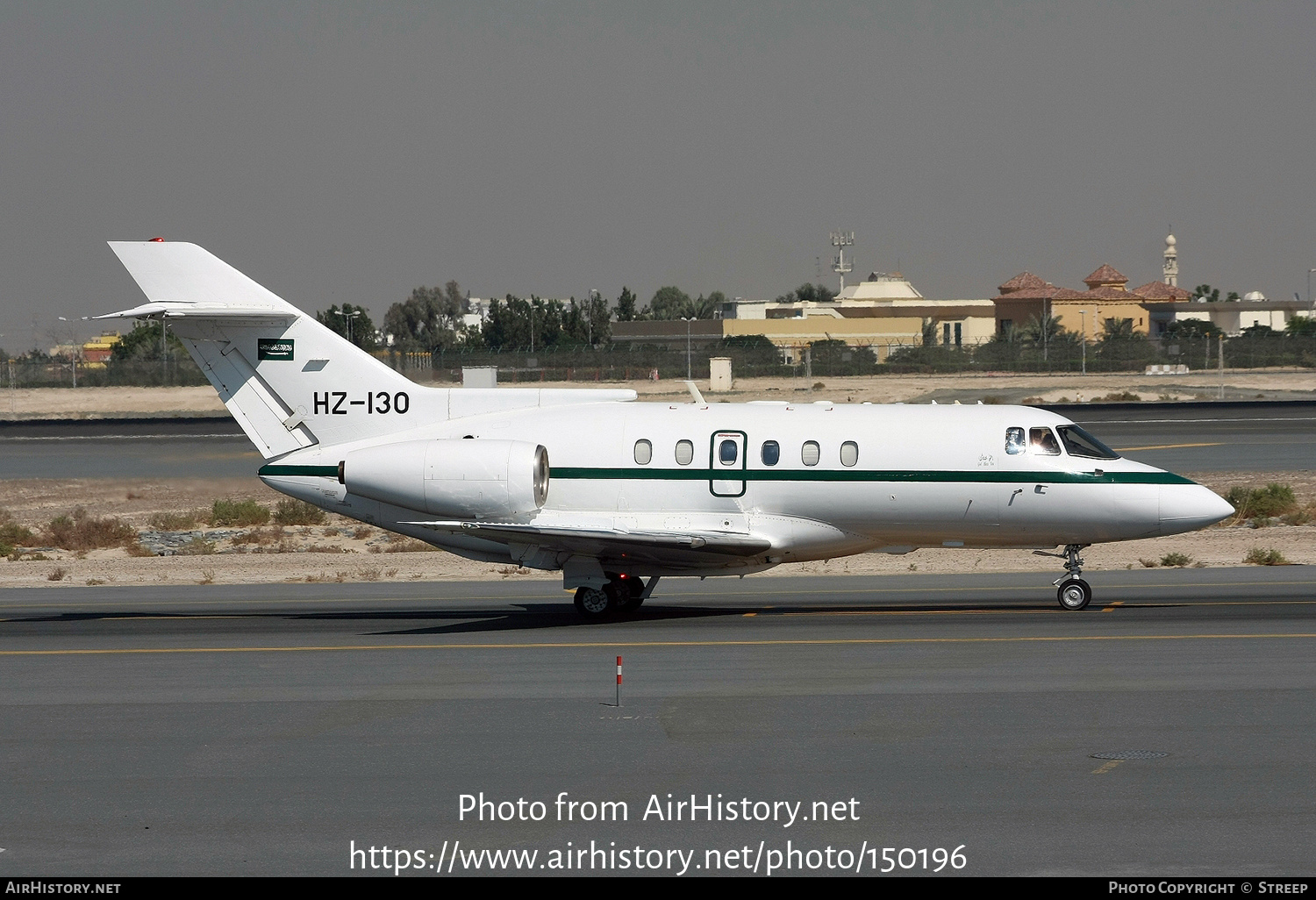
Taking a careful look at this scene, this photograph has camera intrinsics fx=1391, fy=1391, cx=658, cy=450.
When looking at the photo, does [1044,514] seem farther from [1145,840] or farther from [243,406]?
[243,406]

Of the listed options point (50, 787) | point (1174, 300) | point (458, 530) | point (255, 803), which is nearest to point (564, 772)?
point (255, 803)

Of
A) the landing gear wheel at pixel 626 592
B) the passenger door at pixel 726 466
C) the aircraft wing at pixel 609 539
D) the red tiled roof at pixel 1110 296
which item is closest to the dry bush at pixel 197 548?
the aircraft wing at pixel 609 539

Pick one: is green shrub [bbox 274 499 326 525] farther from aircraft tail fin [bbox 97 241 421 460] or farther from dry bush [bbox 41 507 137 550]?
aircraft tail fin [bbox 97 241 421 460]

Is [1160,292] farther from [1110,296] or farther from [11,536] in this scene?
[11,536]

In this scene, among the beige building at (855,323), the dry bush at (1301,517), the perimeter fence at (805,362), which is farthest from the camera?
the beige building at (855,323)

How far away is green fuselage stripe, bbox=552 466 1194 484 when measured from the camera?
19547 millimetres

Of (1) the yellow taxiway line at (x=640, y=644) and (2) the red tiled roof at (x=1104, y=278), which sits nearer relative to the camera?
(1) the yellow taxiway line at (x=640, y=644)

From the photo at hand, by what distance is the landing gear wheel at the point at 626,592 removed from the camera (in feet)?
67.1

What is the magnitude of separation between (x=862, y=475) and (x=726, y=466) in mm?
1943

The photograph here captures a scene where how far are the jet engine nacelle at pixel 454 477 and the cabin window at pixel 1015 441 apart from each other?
6747mm

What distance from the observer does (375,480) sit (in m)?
19.9

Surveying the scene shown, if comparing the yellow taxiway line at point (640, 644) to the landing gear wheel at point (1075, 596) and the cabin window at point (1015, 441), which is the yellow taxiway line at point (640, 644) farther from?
the cabin window at point (1015, 441)

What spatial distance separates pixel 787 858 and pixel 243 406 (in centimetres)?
1480

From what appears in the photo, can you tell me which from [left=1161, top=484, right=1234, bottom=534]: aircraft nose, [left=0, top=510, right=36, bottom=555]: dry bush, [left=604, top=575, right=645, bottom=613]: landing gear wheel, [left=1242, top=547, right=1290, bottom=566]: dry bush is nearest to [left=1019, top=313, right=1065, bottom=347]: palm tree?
[left=1242, top=547, right=1290, bottom=566]: dry bush
